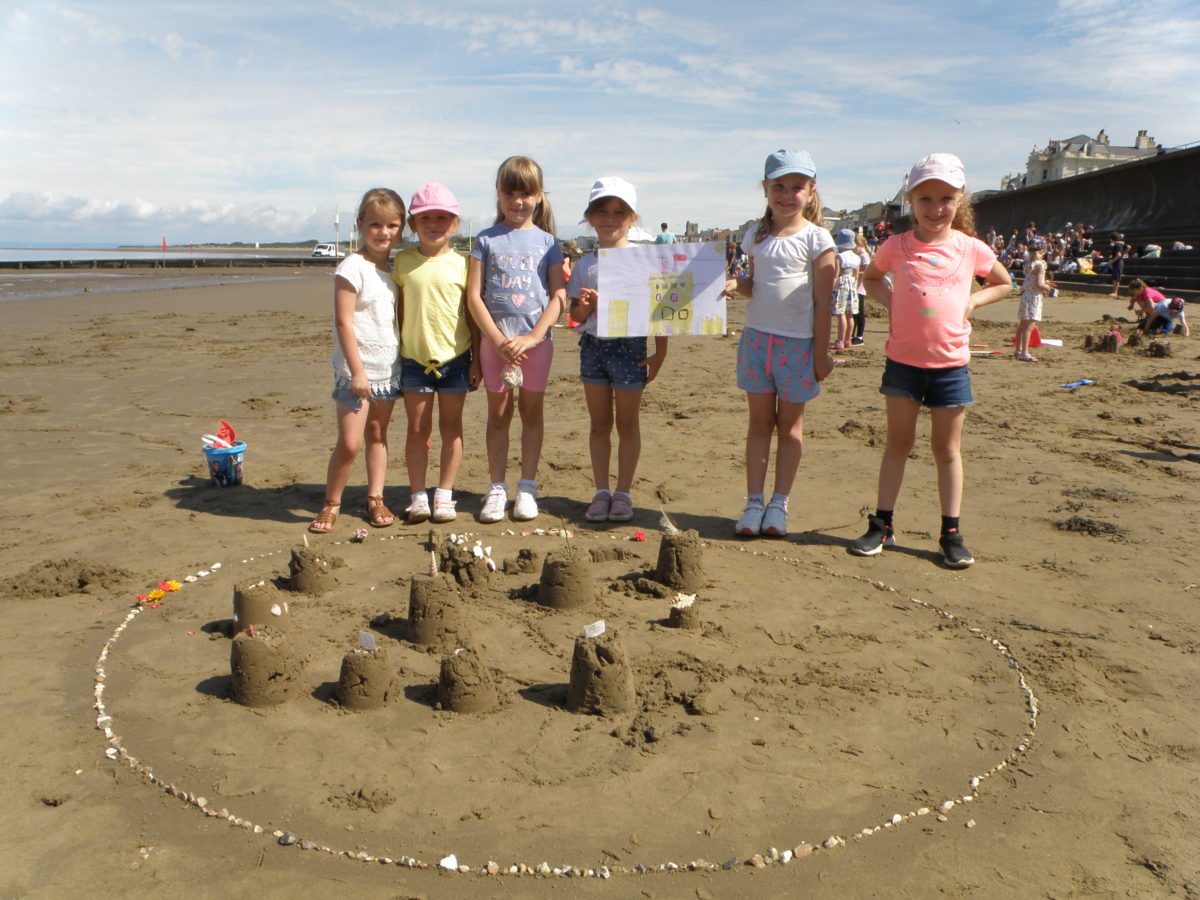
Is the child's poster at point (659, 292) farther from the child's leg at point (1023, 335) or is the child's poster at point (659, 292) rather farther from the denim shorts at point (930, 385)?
the child's leg at point (1023, 335)

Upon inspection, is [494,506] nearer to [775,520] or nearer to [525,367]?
[525,367]

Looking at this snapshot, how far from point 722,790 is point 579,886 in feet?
2.20

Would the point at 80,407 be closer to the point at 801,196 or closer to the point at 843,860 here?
the point at 801,196

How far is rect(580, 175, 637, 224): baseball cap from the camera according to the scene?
18.5ft

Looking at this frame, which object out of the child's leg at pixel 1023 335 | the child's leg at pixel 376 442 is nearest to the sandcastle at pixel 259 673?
the child's leg at pixel 376 442

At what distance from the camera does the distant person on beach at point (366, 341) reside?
5.77m

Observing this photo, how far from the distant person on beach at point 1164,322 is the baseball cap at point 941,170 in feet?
44.4

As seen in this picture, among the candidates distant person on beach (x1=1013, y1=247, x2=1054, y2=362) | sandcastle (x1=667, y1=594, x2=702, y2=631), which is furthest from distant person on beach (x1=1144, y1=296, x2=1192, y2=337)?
sandcastle (x1=667, y1=594, x2=702, y2=631)

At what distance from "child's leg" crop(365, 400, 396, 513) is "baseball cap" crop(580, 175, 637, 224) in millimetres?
1759

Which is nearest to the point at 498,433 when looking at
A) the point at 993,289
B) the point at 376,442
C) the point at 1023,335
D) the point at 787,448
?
the point at 376,442

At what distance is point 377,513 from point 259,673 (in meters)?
2.34

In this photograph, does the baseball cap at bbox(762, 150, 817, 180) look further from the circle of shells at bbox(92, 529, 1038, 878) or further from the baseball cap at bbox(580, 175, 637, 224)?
the circle of shells at bbox(92, 529, 1038, 878)

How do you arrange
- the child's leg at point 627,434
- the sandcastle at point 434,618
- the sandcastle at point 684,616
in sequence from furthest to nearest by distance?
1. the child's leg at point 627,434
2. the sandcastle at point 684,616
3. the sandcastle at point 434,618

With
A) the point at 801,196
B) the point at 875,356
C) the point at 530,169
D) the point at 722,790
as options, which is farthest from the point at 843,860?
the point at 875,356
